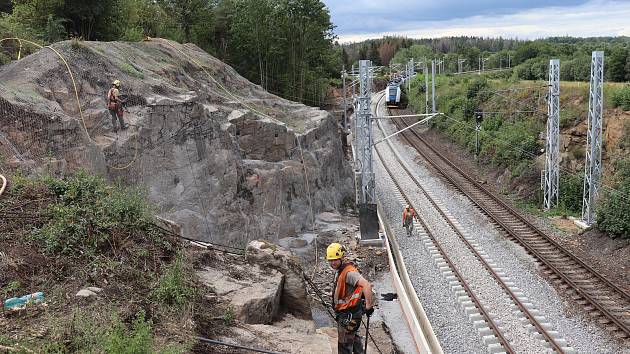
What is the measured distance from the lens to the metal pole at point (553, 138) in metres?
25.8

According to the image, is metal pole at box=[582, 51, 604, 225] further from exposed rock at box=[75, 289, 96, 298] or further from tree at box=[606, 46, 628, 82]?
tree at box=[606, 46, 628, 82]

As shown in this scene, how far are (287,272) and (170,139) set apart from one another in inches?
296

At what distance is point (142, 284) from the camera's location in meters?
8.91

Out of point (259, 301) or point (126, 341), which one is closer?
point (126, 341)

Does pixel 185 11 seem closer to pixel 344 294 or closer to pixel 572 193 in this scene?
pixel 572 193

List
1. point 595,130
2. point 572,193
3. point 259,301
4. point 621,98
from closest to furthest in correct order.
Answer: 1. point 259,301
2. point 595,130
3. point 572,193
4. point 621,98

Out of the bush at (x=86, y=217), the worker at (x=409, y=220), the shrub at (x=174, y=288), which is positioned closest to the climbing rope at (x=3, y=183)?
the bush at (x=86, y=217)

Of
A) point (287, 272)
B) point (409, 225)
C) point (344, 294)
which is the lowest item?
point (409, 225)

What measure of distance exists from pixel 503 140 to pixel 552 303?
20.6 meters

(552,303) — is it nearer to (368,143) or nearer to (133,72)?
(368,143)

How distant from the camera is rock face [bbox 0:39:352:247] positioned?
14344 mm

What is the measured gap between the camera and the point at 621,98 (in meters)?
28.7

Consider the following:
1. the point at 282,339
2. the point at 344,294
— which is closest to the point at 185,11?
the point at 282,339

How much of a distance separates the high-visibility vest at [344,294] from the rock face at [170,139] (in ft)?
26.7
